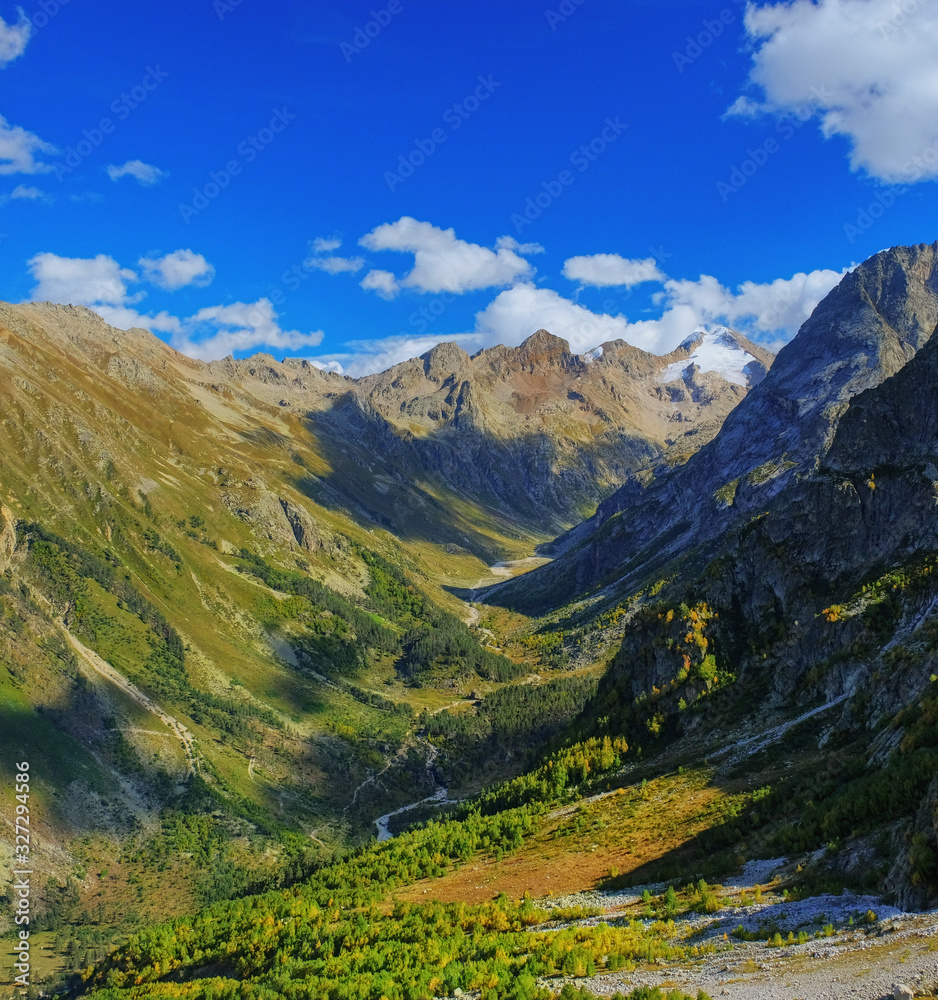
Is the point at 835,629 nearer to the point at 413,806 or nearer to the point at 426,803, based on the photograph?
the point at 426,803

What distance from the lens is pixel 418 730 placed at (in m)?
197

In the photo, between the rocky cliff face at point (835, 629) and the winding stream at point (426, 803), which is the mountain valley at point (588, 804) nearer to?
the rocky cliff face at point (835, 629)

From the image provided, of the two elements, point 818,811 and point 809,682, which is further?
point 809,682

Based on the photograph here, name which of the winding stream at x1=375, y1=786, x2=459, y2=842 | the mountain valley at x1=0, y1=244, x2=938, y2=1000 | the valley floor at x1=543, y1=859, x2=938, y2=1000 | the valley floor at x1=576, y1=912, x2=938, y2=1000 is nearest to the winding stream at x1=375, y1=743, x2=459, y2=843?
the winding stream at x1=375, y1=786, x2=459, y2=842

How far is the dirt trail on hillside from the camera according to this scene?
15705 cm

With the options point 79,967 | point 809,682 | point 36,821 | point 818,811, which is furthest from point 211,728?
point 818,811

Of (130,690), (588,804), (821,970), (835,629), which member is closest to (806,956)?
(821,970)

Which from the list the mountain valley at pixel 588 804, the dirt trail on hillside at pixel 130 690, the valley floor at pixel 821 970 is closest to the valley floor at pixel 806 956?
the valley floor at pixel 821 970

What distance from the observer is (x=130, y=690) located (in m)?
163

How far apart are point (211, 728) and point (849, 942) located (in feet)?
544

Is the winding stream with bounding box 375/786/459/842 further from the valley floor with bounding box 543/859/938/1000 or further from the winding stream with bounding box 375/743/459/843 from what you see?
the valley floor with bounding box 543/859/938/1000

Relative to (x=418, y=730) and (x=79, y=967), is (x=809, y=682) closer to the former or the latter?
(x=79, y=967)

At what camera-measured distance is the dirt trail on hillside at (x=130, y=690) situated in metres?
157

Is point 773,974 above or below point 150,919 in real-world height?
above
